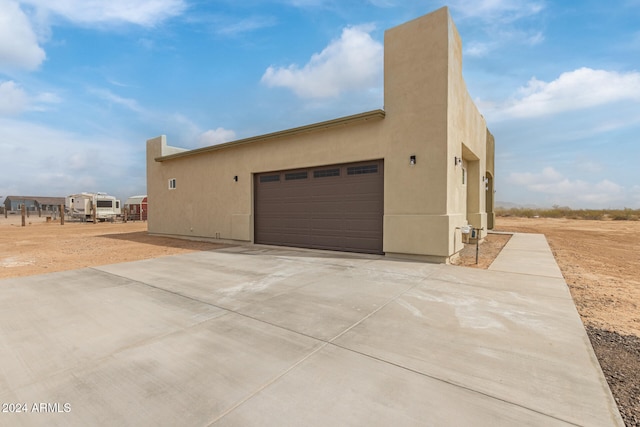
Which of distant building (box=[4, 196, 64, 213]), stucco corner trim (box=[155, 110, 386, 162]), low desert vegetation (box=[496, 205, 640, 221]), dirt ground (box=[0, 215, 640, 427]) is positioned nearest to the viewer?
dirt ground (box=[0, 215, 640, 427])

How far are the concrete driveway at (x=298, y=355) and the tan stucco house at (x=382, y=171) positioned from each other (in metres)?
3.00

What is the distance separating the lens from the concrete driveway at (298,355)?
202 centimetres

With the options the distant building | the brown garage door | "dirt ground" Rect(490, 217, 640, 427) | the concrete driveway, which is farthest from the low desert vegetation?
the distant building

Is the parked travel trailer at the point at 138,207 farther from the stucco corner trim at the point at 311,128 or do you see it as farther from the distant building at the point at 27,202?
the distant building at the point at 27,202

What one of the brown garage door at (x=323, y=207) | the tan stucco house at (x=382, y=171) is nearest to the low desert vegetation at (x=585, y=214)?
the tan stucco house at (x=382, y=171)

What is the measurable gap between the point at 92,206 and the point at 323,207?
31.0m

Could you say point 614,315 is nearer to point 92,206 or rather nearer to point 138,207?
point 92,206

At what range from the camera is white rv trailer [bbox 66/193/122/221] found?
95.7 ft

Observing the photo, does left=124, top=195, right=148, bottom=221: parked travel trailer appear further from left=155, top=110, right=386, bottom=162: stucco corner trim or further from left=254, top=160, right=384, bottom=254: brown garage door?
left=254, top=160, right=384, bottom=254: brown garage door

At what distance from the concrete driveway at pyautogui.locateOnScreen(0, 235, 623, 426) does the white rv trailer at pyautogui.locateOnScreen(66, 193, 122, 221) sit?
30404 millimetres

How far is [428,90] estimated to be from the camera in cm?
761

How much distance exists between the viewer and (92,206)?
95.7 ft

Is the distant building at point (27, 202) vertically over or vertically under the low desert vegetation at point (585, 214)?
over

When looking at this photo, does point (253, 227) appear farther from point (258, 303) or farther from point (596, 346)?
point (596, 346)
